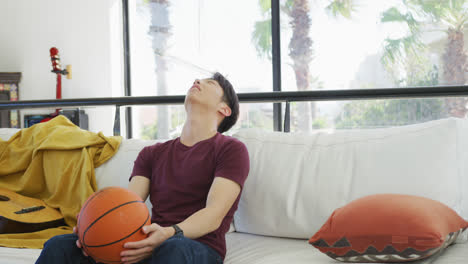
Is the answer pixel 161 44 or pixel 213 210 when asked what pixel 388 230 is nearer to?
pixel 213 210

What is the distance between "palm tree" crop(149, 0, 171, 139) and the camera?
5.51 m

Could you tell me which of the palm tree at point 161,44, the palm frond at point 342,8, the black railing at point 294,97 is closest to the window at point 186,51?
the palm tree at point 161,44

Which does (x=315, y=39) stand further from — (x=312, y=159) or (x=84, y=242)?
(x=84, y=242)

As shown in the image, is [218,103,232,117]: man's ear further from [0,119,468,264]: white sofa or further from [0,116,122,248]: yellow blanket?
[0,116,122,248]: yellow blanket

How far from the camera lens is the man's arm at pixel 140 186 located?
1.64 m

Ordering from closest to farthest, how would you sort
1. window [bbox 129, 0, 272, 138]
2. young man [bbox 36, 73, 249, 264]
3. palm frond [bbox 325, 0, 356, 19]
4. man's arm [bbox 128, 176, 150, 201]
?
young man [bbox 36, 73, 249, 264] → man's arm [bbox 128, 176, 150, 201] → palm frond [bbox 325, 0, 356, 19] → window [bbox 129, 0, 272, 138]

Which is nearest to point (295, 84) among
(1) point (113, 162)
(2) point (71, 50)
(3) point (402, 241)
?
(2) point (71, 50)

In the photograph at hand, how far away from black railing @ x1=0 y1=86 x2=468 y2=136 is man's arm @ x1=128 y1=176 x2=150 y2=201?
610mm

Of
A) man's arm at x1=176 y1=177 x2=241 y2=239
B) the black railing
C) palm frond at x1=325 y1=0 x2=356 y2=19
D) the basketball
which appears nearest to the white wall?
palm frond at x1=325 y1=0 x2=356 y2=19

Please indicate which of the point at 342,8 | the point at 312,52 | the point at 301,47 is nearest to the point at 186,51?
the point at 301,47

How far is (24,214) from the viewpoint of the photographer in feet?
6.02

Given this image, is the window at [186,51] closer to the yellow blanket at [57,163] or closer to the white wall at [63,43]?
the white wall at [63,43]

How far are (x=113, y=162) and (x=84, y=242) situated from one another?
83 centimetres

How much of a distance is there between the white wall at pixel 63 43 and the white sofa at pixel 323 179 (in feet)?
13.0
